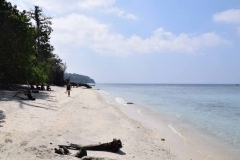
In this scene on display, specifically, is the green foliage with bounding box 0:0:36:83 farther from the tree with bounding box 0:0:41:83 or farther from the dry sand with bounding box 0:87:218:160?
the dry sand with bounding box 0:87:218:160

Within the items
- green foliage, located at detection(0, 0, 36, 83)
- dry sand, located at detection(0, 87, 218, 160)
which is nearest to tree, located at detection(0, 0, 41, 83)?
green foliage, located at detection(0, 0, 36, 83)

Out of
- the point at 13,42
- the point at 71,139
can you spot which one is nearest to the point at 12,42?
the point at 13,42

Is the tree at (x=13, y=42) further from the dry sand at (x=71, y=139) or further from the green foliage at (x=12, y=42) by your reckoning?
the dry sand at (x=71, y=139)

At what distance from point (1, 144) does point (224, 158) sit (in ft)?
26.6

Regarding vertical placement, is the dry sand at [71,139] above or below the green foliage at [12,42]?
below

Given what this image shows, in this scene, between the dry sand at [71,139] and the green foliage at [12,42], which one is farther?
the green foliage at [12,42]

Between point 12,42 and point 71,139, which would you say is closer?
point 71,139

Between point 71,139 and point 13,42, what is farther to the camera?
point 13,42

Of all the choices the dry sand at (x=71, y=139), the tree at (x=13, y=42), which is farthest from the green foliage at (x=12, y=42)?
the dry sand at (x=71, y=139)

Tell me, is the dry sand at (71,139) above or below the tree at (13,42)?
below

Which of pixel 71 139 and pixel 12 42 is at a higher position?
pixel 12 42

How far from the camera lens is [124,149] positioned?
29.0 feet

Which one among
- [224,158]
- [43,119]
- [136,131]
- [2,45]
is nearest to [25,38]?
[2,45]

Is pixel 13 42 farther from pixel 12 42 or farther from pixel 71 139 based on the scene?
pixel 71 139
